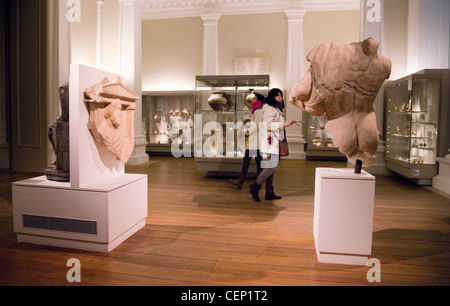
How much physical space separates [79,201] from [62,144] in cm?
70

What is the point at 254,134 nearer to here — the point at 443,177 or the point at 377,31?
the point at 443,177

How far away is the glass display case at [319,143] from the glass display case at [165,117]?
397 centimetres

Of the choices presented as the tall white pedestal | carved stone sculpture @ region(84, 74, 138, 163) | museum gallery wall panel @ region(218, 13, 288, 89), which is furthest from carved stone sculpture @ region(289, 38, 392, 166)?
museum gallery wall panel @ region(218, 13, 288, 89)

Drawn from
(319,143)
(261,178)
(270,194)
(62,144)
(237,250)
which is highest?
(62,144)

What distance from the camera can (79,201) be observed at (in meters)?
2.68

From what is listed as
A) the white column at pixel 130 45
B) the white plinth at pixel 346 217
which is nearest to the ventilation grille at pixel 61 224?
the white plinth at pixel 346 217

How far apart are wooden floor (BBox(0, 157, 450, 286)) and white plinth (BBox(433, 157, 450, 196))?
0.80m

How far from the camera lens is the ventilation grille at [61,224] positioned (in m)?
2.70

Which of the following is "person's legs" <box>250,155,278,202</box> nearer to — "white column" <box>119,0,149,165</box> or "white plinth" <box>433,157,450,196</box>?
"white plinth" <box>433,157,450,196</box>

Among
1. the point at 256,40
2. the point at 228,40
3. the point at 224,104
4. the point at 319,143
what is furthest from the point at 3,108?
the point at 319,143

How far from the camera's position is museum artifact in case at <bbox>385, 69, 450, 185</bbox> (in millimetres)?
5672

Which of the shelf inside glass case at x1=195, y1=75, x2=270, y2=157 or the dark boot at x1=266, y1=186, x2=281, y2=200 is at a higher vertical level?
the shelf inside glass case at x1=195, y1=75, x2=270, y2=157

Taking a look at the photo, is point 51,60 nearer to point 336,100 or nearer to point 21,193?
point 21,193

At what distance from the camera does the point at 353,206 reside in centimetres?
246
